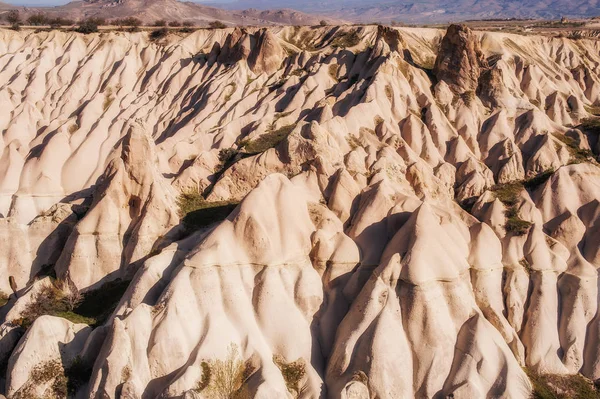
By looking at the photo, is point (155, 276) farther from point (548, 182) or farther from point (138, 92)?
point (138, 92)

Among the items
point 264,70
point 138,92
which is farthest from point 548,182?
point 138,92

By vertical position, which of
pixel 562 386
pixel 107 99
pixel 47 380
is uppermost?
pixel 47 380

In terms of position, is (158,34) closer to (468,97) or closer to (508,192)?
(468,97)

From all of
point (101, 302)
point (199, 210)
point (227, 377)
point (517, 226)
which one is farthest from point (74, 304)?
point (517, 226)

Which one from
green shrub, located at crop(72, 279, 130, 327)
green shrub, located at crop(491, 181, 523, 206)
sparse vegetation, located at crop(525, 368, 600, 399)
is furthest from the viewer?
green shrub, located at crop(491, 181, 523, 206)

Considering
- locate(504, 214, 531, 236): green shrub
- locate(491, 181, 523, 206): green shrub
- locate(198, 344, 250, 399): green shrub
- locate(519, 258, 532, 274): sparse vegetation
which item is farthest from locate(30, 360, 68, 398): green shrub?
locate(491, 181, 523, 206): green shrub

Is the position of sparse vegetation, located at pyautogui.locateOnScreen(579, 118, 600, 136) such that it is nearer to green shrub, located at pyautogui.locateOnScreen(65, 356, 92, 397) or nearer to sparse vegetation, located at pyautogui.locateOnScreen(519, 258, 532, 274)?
sparse vegetation, located at pyautogui.locateOnScreen(519, 258, 532, 274)
